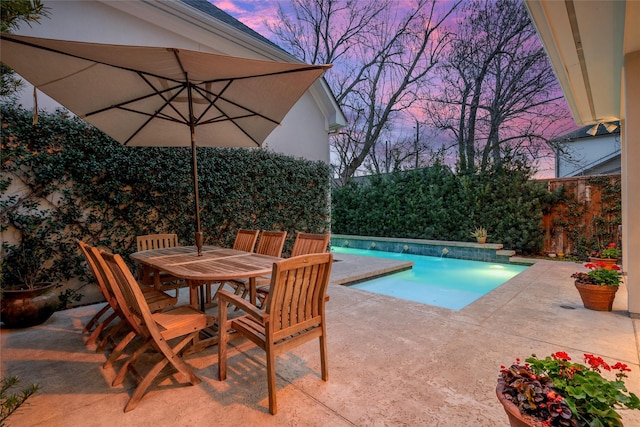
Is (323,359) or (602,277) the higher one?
(602,277)

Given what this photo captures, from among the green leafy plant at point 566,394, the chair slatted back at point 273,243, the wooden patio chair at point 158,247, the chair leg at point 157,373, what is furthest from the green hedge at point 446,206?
the chair leg at point 157,373

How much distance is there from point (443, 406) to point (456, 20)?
13.7m

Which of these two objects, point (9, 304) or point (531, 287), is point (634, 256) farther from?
point (9, 304)

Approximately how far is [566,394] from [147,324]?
7.60 ft

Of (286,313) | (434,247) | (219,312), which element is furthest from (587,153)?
(219,312)

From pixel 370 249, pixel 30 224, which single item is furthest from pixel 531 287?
pixel 30 224

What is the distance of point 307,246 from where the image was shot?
11.1 feet

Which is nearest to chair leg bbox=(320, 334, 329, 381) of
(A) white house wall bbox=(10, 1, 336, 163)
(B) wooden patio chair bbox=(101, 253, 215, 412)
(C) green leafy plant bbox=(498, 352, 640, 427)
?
(B) wooden patio chair bbox=(101, 253, 215, 412)

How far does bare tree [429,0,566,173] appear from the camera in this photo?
407 inches

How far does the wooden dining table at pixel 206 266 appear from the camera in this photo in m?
2.34

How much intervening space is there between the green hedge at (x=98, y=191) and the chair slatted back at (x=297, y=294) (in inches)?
152

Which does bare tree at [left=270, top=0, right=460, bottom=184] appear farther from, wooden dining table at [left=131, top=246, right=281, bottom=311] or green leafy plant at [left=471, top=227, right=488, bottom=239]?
wooden dining table at [left=131, top=246, right=281, bottom=311]

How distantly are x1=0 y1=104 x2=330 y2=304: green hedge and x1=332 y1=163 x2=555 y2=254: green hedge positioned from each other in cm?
552

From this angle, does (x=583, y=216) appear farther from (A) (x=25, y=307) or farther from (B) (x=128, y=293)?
(A) (x=25, y=307)
